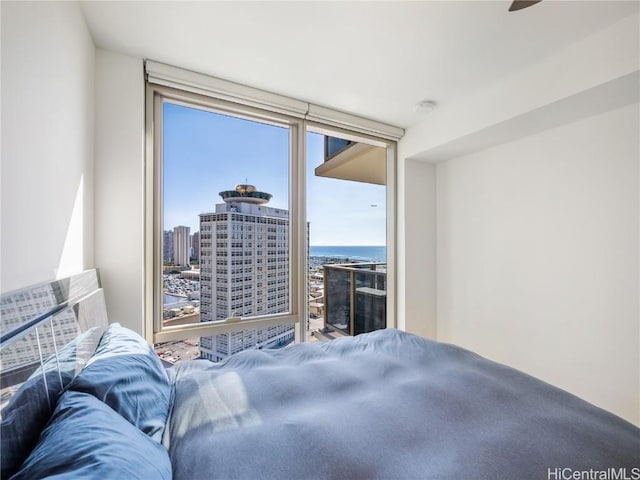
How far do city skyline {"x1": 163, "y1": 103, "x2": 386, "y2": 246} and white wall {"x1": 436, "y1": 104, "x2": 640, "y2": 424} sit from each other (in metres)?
1.32

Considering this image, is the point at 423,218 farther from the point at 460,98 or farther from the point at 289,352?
the point at 289,352

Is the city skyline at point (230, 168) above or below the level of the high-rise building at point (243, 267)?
above

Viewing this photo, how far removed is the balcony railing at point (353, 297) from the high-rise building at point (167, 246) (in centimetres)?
172

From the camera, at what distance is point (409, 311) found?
3160 mm

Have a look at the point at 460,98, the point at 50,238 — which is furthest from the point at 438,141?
the point at 50,238

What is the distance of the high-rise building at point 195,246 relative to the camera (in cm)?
240

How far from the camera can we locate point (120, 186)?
1940 millimetres

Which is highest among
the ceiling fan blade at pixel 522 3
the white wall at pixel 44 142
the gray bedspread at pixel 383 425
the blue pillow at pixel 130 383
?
the ceiling fan blade at pixel 522 3

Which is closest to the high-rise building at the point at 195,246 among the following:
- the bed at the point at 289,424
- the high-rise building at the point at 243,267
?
the high-rise building at the point at 243,267

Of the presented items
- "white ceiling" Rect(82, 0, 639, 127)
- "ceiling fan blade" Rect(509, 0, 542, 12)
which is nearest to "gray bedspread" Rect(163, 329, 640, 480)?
"ceiling fan blade" Rect(509, 0, 542, 12)

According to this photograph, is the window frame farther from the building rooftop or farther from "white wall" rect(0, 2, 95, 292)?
"white wall" rect(0, 2, 95, 292)

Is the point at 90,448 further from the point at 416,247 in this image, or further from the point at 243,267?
the point at 416,247

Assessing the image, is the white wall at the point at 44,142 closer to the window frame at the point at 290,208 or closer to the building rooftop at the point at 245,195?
the window frame at the point at 290,208

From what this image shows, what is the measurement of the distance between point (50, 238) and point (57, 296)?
0.82 ft
